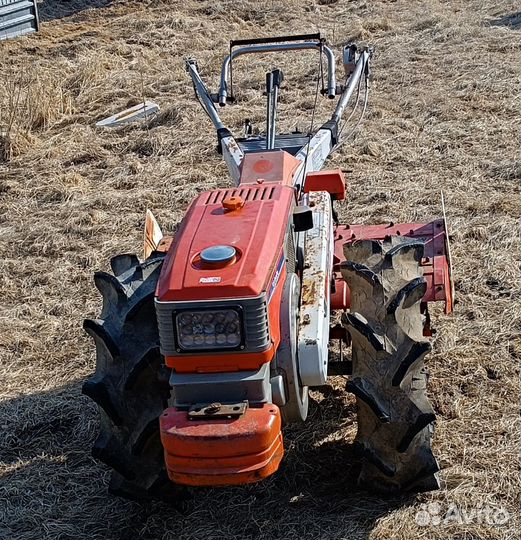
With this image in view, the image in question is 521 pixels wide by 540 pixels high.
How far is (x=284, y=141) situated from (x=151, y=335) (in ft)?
7.73

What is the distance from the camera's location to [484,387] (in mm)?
4789

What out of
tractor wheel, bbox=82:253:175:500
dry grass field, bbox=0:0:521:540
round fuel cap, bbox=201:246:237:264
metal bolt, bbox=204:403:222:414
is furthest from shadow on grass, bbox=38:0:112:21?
metal bolt, bbox=204:403:222:414

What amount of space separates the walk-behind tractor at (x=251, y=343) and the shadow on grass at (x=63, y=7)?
38.9 feet

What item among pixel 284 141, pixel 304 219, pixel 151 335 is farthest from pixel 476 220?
pixel 151 335

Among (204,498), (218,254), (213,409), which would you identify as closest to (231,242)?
(218,254)

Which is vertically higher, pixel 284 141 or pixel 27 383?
pixel 284 141

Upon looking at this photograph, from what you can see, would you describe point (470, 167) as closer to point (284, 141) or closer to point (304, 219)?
point (284, 141)

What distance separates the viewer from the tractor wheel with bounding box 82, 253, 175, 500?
3.77m

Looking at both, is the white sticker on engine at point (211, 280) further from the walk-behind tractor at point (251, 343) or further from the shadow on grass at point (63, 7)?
the shadow on grass at point (63, 7)

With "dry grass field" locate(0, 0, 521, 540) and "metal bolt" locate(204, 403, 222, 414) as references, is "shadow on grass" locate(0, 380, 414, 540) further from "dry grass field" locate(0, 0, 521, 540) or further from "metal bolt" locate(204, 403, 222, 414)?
"metal bolt" locate(204, 403, 222, 414)

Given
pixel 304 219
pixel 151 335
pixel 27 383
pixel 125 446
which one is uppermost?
pixel 304 219

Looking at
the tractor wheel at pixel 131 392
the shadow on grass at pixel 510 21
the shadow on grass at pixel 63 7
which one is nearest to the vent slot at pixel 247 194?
the tractor wheel at pixel 131 392

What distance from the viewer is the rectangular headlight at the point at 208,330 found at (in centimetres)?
336

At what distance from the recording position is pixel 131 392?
3.80 metres
